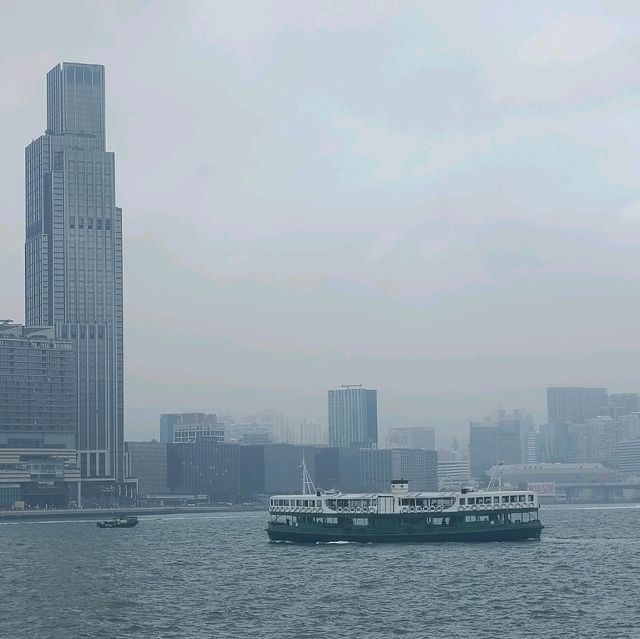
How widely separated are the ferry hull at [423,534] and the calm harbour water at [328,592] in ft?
5.18

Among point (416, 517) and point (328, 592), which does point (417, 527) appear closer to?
point (416, 517)

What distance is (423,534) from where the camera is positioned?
14425cm

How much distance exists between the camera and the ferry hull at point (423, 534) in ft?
473

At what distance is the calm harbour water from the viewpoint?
273 ft

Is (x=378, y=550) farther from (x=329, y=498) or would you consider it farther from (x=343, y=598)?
(x=343, y=598)

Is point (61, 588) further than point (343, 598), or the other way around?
point (61, 588)

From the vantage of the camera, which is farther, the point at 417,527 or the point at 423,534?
the point at 417,527

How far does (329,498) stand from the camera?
490 feet

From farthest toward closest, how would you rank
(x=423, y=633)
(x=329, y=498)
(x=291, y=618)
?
(x=329, y=498), (x=291, y=618), (x=423, y=633)

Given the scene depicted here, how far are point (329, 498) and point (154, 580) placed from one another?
40166 millimetres

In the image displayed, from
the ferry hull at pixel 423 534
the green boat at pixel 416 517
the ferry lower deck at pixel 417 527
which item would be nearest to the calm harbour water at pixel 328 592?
the ferry hull at pixel 423 534

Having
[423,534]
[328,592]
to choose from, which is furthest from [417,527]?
[328,592]

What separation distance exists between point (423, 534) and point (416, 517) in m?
2.07

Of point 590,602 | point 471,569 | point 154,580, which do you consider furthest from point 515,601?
point 154,580
